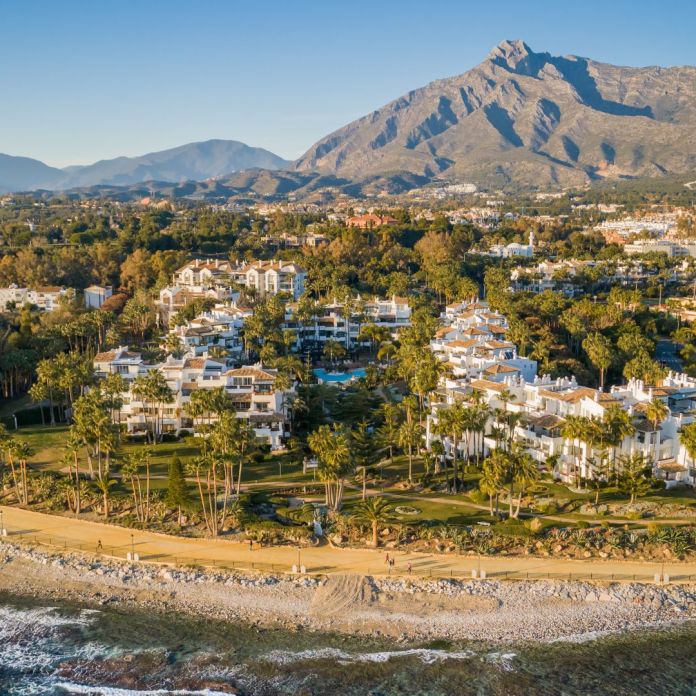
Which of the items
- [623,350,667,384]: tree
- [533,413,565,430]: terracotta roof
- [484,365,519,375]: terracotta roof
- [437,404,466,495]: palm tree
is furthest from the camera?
[623,350,667,384]: tree

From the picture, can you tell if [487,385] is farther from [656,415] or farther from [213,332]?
[213,332]

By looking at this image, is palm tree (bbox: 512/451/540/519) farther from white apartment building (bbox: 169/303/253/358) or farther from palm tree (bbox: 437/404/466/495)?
white apartment building (bbox: 169/303/253/358)

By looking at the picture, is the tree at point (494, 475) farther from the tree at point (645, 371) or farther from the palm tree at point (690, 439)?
the tree at point (645, 371)

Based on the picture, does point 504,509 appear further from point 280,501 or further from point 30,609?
point 30,609

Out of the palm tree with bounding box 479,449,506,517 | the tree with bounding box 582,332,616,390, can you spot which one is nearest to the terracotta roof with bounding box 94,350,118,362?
the palm tree with bounding box 479,449,506,517

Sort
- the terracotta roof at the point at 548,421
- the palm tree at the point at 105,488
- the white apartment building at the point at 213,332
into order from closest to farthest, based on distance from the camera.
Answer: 1. the palm tree at the point at 105,488
2. the terracotta roof at the point at 548,421
3. the white apartment building at the point at 213,332

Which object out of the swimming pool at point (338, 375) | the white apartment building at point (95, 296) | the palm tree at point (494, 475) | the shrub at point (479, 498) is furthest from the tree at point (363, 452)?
the white apartment building at point (95, 296)
